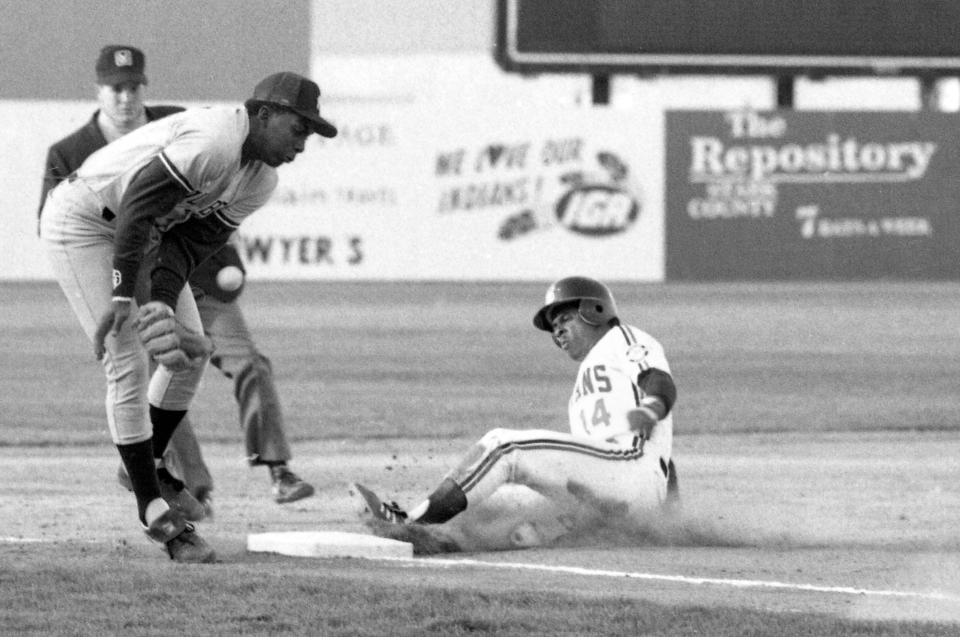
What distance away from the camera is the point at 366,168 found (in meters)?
21.5

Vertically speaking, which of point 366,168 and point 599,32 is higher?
point 599,32

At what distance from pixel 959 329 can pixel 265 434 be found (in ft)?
36.0

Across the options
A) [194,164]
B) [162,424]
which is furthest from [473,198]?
[194,164]

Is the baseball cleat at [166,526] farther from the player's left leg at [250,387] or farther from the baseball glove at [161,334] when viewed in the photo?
the player's left leg at [250,387]

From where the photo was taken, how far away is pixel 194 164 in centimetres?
530

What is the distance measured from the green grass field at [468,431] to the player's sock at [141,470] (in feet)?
0.64

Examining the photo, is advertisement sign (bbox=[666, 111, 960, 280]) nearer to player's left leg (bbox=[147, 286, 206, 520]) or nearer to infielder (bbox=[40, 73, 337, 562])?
player's left leg (bbox=[147, 286, 206, 520])

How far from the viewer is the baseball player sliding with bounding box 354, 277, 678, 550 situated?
18.4 feet

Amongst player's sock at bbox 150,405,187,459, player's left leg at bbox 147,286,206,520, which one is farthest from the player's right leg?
player's sock at bbox 150,405,187,459

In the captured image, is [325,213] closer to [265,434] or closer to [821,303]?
[821,303]

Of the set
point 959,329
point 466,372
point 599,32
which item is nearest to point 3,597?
point 466,372

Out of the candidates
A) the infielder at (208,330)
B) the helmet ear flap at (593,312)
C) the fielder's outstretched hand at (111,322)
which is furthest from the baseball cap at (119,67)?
the helmet ear flap at (593,312)

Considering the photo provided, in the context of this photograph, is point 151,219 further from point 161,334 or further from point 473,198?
point 473,198

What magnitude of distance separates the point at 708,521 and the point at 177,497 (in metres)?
1.78
